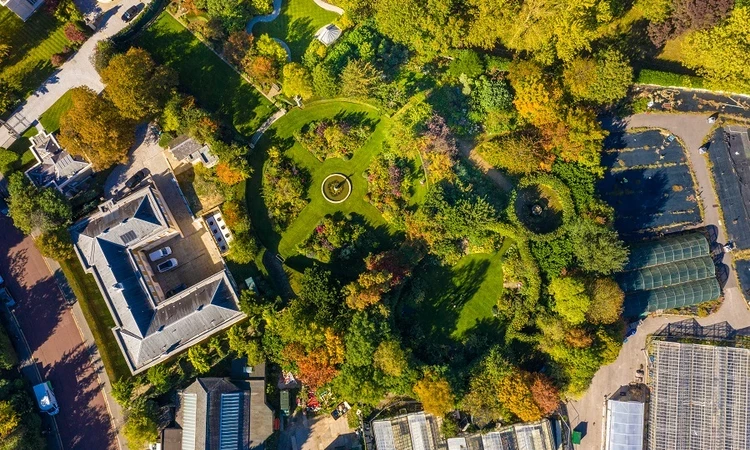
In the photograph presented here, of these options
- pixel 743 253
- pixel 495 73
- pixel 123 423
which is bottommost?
pixel 123 423

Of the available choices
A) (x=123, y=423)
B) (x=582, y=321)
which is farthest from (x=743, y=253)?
(x=123, y=423)

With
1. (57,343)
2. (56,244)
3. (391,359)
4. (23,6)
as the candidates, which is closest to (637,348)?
(391,359)

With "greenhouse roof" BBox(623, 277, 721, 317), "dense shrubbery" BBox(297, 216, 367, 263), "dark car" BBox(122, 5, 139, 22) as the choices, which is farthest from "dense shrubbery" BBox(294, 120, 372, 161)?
"greenhouse roof" BBox(623, 277, 721, 317)

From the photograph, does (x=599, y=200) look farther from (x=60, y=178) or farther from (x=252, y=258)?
(x=60, y=178)

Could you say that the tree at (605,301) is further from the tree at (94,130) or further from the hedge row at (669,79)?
the tree at (94,130)

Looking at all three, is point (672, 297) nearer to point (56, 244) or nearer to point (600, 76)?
point (600, 76)

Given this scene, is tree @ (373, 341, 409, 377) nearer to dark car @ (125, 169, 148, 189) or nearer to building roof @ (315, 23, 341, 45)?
dark car @ (125, 169, 148, 189)
